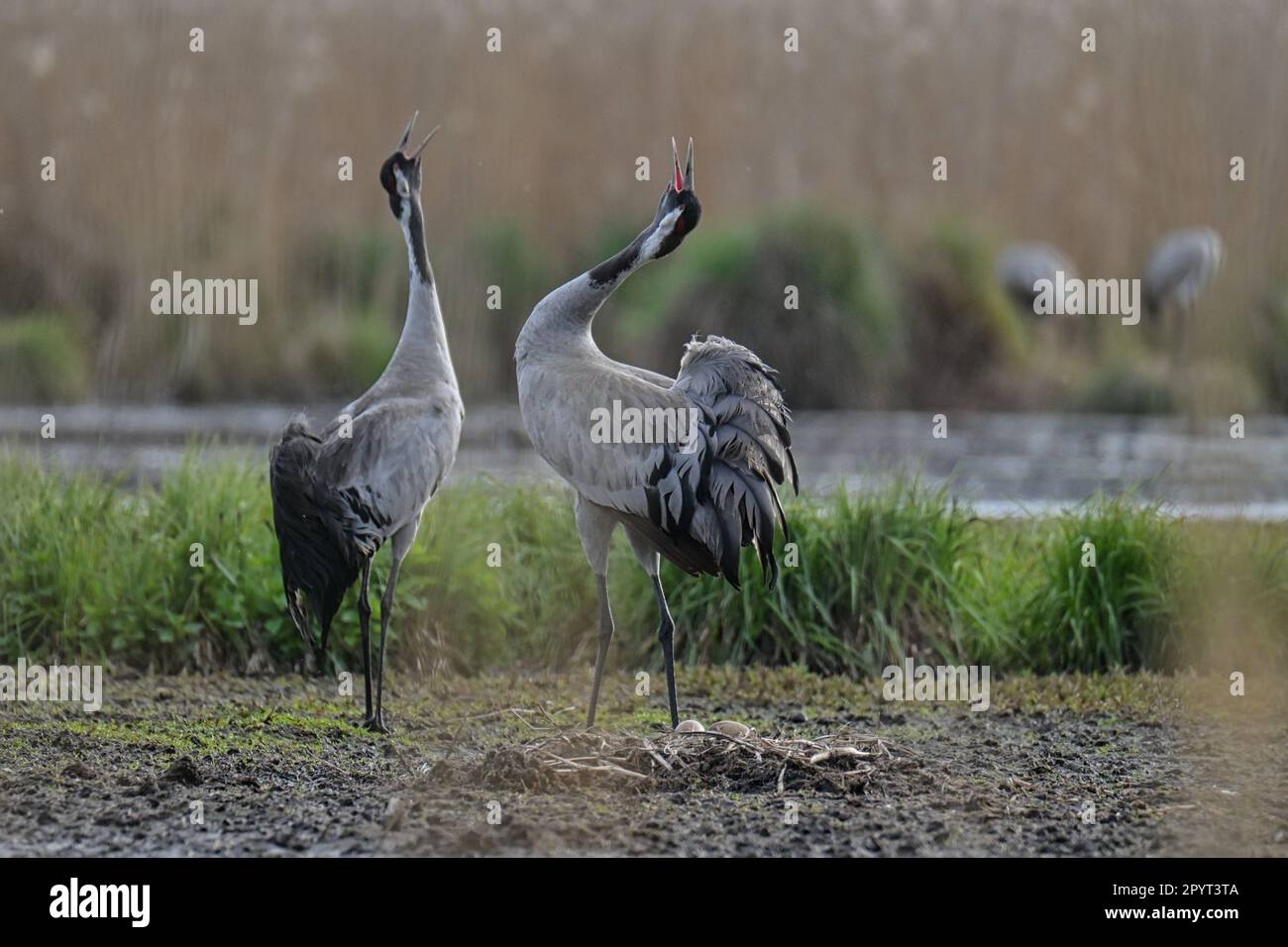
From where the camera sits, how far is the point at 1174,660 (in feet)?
20.6

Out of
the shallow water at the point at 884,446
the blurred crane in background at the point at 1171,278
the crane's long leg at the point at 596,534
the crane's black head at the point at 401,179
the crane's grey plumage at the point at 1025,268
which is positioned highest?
the crane's grey plumage at the point at 1025,268

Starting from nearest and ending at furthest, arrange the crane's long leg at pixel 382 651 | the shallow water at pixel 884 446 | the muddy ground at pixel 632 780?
the muddy ground at pixel 632 780, the crane's long leg at pixel 382 651, the shallow water at pixel 884 446

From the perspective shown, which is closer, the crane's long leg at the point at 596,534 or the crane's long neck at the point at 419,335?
the crane's long leg at the point at 596,534

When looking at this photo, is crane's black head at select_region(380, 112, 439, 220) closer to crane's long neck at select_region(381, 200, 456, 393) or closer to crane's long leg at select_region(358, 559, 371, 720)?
crane's long neck at select_region(381, 200, 456, 393)

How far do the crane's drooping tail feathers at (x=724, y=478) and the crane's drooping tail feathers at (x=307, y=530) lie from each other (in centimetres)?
110

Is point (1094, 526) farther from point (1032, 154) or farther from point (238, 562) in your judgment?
point (1032, 154)

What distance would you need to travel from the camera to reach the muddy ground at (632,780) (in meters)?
4.14

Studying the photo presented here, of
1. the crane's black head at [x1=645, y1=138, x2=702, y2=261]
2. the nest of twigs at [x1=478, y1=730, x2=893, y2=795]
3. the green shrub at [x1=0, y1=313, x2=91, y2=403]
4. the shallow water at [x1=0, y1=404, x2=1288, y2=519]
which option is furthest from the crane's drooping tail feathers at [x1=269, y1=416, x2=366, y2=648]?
the green shrub at [x1=0, y1=313, x2=91, y2=403]

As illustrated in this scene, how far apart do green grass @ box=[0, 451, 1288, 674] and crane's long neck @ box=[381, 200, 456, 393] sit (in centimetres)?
97

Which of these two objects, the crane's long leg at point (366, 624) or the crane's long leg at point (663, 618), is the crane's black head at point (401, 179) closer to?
the crane's long leg at point (366, 624)

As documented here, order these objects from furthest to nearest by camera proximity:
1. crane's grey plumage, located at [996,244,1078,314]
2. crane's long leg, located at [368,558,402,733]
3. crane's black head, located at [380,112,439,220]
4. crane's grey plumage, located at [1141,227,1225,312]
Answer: crane's grey plumage, located at [996,244,1078,314]
crane's grey plumage, located at [1141,227,1225,312]
crane's black head, located at [380,112,439,220]
crane's long leg, located at [368,558,402,733]

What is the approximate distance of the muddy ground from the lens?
4.14m

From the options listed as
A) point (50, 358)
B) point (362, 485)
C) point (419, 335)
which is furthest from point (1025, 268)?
point (362, 485)

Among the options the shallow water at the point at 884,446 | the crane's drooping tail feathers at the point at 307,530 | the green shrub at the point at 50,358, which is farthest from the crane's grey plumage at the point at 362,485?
the green shrub at the point at 50,358
